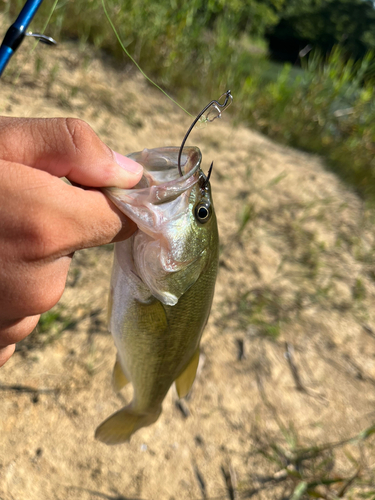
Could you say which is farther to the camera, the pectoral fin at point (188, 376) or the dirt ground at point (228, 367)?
the dirt ground at point (228, 367)

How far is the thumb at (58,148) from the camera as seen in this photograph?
1030 mm

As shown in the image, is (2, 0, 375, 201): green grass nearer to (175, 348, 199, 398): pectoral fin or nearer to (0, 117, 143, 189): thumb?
(0, 117, 143, 189): thumb

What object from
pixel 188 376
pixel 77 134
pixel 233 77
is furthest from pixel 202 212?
pixel 233 77

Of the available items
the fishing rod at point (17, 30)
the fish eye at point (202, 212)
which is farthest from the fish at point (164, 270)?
the fishing rod at point (17, 30)

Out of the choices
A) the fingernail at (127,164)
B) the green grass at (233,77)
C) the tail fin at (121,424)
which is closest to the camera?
the fingernail at (127,164)

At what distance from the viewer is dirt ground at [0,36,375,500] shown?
6.96ft

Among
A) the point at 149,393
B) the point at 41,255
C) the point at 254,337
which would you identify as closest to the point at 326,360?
the point at 254,337

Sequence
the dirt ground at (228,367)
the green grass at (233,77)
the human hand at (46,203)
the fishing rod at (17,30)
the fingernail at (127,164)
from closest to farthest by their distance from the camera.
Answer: the human hand at (46,203), the fingernail at (127,164), the fishing rod at (17,30), the dirt ground at (228,367), the green grass at (233,77)

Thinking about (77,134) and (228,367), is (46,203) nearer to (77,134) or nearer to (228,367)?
(77,134)

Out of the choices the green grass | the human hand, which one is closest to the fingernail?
the human hand

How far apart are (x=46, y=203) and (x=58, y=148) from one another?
0.17 meters

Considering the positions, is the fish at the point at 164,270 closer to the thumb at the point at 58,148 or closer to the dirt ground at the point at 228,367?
the thumb at the point at 58,148

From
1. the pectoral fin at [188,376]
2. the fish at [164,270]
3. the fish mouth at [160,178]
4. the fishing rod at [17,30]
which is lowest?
the pectoral fin at [188,376]

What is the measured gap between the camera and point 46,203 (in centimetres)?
99
